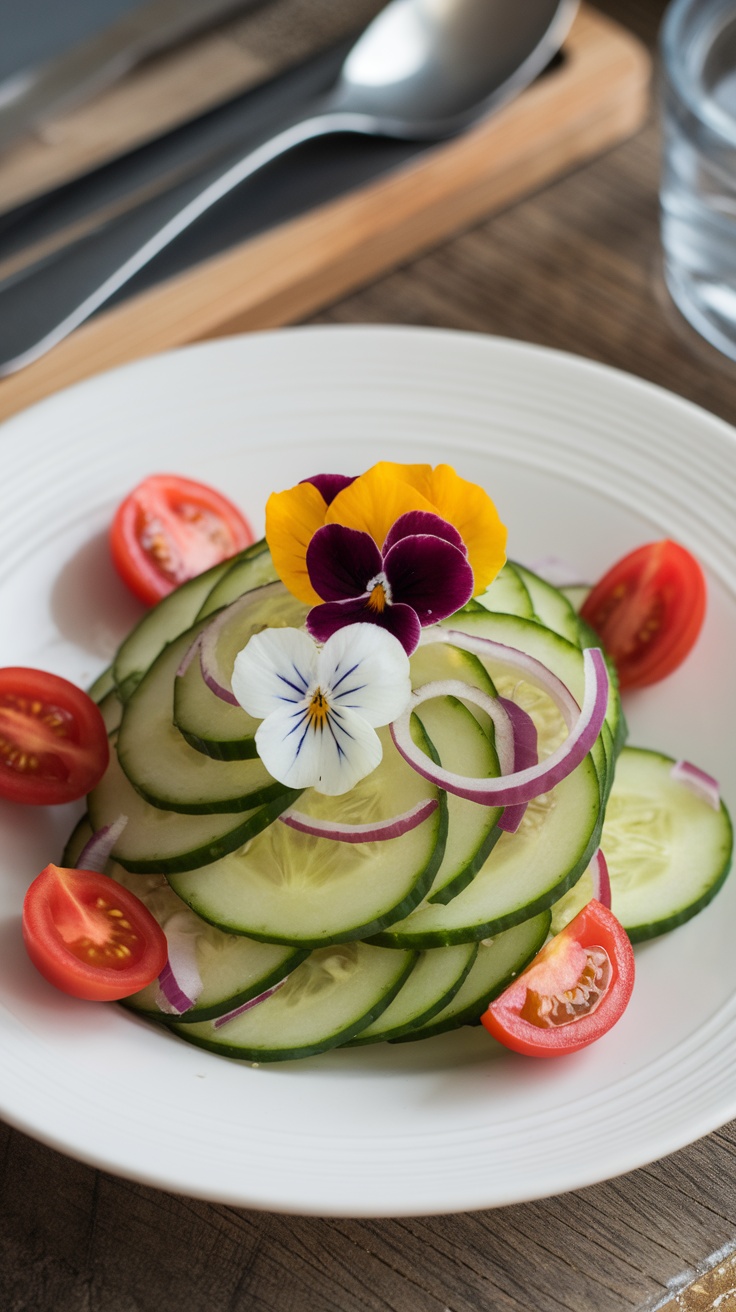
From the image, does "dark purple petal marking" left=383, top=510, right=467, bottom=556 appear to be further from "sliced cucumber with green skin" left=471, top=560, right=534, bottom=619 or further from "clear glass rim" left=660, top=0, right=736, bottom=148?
"clear glass rim" left=660, top=0, right=736, bottom=148

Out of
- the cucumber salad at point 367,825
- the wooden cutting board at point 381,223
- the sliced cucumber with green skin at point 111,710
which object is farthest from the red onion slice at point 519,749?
the wooden cutting board at point 381,223

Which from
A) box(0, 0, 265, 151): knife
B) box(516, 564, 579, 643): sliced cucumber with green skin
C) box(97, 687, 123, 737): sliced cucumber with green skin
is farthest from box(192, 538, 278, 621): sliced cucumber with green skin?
box(0, 0, 265, 151): knife

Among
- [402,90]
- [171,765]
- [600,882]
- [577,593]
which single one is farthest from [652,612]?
[402,90]

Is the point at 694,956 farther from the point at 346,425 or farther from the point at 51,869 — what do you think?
the point at 346,425

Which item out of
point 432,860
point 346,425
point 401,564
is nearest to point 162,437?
point 346,425

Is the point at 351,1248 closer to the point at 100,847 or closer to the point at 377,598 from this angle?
the point at 100,847

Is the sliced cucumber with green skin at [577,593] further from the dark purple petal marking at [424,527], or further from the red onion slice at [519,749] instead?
the dark purple petal marking at [424,527]

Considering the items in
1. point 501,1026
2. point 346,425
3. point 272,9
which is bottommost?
point 501,1026
